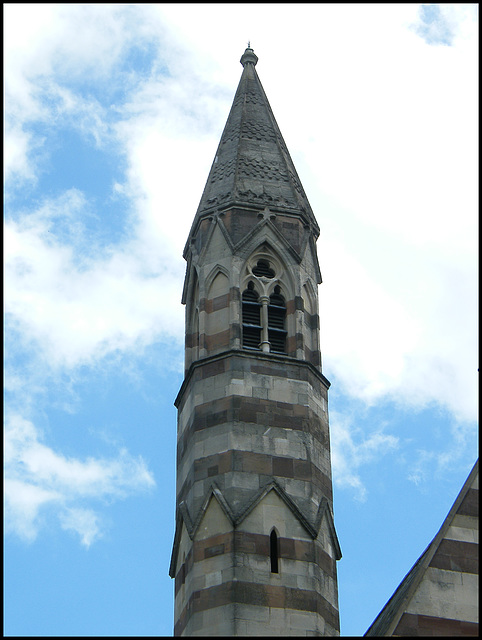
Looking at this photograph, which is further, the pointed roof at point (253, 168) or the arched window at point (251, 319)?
the pointed roof at point (253, 168)

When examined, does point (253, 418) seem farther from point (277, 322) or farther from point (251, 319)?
point (277, 322)

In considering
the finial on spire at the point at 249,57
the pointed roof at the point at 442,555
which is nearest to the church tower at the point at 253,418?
the pointed roof at the point at 442,555

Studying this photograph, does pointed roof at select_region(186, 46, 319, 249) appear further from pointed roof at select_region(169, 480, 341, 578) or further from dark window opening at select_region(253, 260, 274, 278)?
pointed roof at select_region(169, 480, 341, 578)

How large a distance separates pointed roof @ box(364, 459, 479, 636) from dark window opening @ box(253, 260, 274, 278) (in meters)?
5.93

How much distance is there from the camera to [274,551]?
22.7 metres

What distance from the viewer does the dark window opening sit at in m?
26.6

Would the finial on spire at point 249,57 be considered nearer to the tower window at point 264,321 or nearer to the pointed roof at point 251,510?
the tower window at point 264,321

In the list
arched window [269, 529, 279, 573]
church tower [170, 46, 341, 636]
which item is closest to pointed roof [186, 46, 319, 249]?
church tower [170, 46, 341, 636]

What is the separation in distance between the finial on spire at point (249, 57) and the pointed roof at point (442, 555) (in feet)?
44.3

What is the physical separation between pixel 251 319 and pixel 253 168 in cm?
419

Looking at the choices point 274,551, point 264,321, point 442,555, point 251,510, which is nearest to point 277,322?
point 264,321

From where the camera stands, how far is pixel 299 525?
2306 centimetres

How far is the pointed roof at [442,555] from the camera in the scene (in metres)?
21.7

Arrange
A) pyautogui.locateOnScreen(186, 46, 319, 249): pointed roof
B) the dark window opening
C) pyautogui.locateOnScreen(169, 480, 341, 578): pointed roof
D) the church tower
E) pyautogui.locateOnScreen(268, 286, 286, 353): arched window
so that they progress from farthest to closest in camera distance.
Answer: pyautogui.locateOnScreen(186, 46, 319, 249): pointed roof → the dark window opening → pyautogui.locateOnScreen(268, 286, 286, 353): arched window → pyautogui.locateOnScreen(169, 480, 341, 578): pointed roof → the church tower
